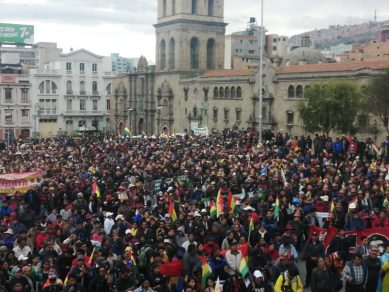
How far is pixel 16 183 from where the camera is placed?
2106 cm

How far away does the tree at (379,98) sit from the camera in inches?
1393

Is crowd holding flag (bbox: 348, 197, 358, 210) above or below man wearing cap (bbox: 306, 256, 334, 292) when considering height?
above

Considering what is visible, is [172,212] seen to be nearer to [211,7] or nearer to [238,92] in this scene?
[238,92]

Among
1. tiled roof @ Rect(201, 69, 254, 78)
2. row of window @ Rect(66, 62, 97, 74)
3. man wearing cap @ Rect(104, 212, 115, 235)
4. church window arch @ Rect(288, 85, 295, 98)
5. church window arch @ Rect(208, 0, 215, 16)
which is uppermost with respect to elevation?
church window arch @ Rect(208, 0, 215, 16)

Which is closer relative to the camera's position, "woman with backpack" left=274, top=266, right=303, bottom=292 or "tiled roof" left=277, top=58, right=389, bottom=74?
"woman with backpack" left=274, top=266, right=303, bottom=292

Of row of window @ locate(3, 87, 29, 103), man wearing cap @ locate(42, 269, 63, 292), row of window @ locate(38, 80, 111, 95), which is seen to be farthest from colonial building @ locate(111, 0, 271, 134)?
man wearing cap @ locate(42, 269, 63, 292)

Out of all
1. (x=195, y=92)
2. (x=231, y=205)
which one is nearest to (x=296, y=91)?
(x=195, y=92)

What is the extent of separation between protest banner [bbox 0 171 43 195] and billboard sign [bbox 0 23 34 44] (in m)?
80.1

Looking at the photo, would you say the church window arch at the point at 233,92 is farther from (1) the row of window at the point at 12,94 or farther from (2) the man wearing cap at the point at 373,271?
(2) the man wearing cap at the point at 373,271

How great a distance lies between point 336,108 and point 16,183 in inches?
882

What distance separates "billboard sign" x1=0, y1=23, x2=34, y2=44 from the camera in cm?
9550

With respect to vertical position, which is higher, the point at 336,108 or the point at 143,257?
the point at 336,108

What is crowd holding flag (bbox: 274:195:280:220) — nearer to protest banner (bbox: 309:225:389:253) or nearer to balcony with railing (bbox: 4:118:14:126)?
protest banner (bbox: 309:225:389:253)

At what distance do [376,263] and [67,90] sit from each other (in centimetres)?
6525
